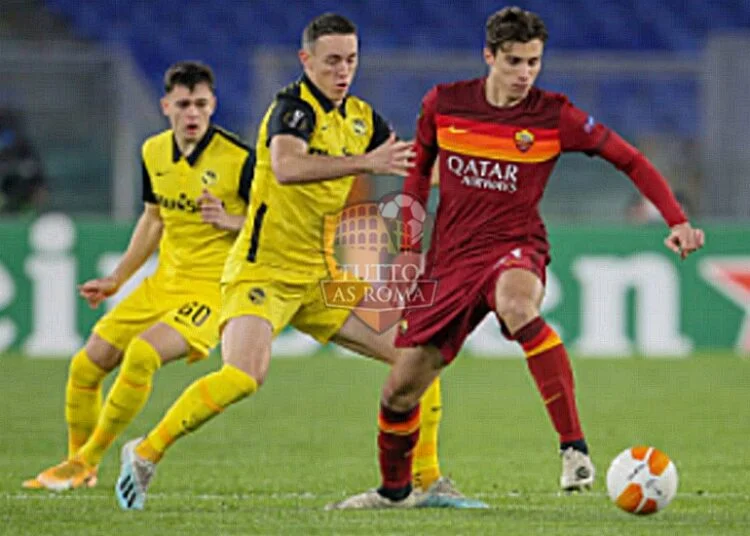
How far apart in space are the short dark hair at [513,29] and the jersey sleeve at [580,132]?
0.31 m

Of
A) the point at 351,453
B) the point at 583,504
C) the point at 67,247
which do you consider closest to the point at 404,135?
the point at 67,247

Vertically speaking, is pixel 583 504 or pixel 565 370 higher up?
pixel 565 370

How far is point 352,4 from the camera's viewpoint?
20.3 metres

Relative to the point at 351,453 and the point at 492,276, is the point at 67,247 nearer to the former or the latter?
the point at 351,453

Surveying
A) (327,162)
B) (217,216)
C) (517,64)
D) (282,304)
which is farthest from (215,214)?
(517,64)

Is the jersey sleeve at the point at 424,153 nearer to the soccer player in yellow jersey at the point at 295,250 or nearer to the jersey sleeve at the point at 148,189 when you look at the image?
the soccer player in yellow jersey at the point at 295,250

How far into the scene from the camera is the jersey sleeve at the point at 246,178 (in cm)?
785

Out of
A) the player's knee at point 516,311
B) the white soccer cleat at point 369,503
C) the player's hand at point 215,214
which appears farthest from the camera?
the player's hand at point 215,214

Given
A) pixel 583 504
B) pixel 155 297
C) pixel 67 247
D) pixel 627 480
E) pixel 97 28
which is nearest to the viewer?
pixel 627 480

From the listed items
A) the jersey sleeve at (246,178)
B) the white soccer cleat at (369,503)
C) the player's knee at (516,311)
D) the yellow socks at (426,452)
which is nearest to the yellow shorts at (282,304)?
the yellow socks at (426,452)

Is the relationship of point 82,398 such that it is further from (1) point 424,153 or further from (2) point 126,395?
(1) point 424,153

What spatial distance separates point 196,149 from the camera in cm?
802

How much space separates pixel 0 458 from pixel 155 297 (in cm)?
140

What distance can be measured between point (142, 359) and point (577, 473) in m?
2.32
